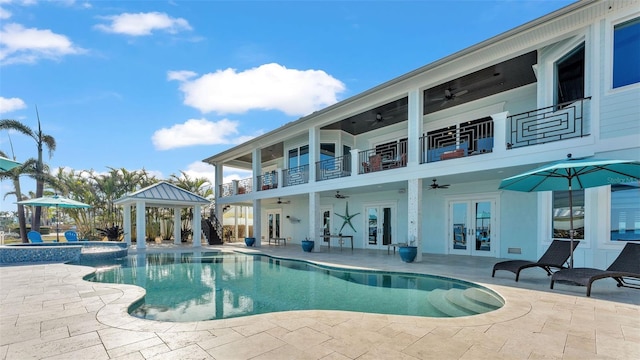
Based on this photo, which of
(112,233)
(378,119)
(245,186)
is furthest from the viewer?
(245,186)

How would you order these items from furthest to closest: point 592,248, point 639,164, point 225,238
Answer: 1. point 225,238
2. point 592,248
3. point 639,164

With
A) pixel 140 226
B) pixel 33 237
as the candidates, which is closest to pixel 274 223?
pixel 140 226

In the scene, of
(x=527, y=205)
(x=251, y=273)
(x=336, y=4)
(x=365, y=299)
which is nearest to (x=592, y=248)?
(x=527, y=205)

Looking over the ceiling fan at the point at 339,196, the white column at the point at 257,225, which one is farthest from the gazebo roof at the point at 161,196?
the ceiling fan at the point at 339,196

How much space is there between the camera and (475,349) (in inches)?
134

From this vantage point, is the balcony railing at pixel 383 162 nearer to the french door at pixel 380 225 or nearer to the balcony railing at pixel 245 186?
the french door at pixel 380 225

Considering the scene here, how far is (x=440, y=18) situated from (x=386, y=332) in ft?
→ 34.1

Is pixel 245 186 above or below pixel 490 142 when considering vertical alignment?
below

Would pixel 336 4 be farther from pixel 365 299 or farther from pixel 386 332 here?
pixel 386 332

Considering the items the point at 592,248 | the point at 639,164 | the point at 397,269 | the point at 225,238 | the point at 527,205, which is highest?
the point at 639,164

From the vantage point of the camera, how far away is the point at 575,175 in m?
6.56

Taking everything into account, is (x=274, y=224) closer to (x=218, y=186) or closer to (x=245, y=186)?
(x=245, y=186)

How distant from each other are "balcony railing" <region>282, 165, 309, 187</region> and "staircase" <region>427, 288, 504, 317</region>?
10893mm

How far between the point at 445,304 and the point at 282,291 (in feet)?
11.8
